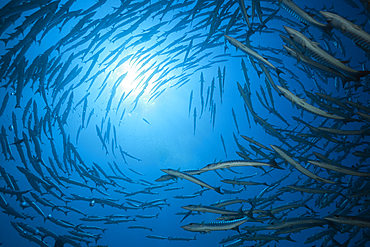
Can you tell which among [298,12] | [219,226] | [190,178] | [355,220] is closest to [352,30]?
[298,12]

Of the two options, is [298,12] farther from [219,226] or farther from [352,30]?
[219,226]

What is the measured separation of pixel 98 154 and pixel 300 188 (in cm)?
1866

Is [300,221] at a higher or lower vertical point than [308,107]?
lower

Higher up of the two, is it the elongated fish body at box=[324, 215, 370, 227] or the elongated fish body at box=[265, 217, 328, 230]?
the elongated fish body at box=[265, 217, 328, 230]

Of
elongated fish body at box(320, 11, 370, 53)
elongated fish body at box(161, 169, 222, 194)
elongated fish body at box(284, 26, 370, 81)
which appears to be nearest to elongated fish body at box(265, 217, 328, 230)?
elongated fish body at box(161, 169, 222, 194)

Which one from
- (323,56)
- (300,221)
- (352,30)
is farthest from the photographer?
(300,221)

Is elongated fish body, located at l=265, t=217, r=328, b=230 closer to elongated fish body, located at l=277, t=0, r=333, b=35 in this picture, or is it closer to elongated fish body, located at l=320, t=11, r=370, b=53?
elongated fish body, located at l=320, t=11, r=370, b=53

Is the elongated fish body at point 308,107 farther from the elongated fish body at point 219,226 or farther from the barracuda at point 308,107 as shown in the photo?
the elongated fish body at point 219,226

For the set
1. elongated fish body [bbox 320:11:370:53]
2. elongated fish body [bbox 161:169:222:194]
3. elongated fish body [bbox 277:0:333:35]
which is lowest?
elongated fish body [bbox 161:169:222:194]

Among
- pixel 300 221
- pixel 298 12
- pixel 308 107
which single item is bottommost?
pixel 300 221

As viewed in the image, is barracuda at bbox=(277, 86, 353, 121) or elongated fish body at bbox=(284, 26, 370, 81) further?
barracuda at bbox=(277, 86, 353, 121)

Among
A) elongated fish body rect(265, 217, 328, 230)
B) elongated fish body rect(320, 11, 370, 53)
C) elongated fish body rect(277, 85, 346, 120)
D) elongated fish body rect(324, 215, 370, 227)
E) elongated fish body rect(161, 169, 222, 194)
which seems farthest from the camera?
elongated fish body rect(265, 217, 328, 230)

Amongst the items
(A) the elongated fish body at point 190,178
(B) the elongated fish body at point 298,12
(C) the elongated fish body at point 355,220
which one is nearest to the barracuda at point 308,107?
(B) the elongated fish body at point 298,12

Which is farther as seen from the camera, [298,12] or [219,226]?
[219,226]
